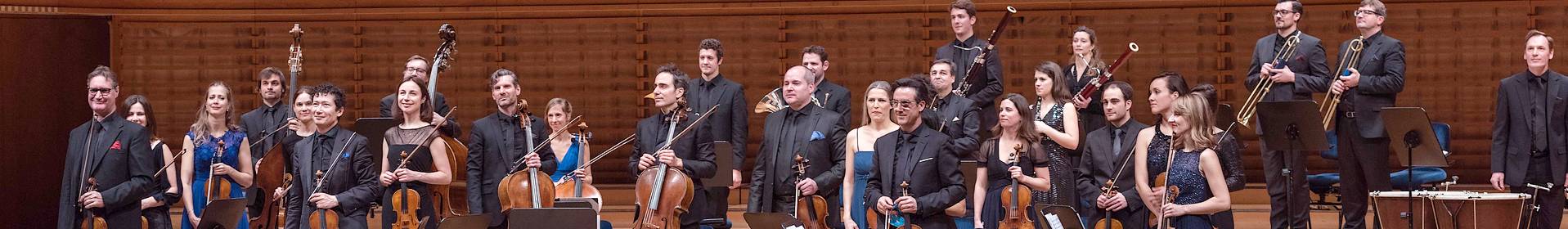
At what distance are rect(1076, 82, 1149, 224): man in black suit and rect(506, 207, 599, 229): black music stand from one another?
4.84 feet

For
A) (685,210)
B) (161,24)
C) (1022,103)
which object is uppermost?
(161,24)

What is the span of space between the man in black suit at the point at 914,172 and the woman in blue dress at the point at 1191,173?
618mm

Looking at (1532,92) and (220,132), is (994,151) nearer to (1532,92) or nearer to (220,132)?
(1532,92)

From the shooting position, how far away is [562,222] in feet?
13.2

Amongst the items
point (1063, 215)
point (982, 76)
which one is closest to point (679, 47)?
point (982, 76)

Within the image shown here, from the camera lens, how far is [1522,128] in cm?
510

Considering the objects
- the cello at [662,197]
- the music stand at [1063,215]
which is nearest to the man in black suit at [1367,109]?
the music stand at [1063,215]

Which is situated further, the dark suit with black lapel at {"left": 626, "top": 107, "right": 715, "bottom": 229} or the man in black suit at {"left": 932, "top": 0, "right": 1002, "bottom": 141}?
the man in black suit at {"left": 932, "top": 0, "right": 1002, "bottom": 141}

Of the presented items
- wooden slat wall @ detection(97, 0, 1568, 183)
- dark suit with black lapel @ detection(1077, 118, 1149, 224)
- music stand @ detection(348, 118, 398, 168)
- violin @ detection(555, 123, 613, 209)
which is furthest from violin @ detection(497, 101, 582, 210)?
wooden slat wall @ detection(97, 0, 1568, 183)

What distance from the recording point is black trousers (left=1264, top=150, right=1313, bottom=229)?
205 inches

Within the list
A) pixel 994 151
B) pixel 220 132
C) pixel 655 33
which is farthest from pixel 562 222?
pixel 655 33

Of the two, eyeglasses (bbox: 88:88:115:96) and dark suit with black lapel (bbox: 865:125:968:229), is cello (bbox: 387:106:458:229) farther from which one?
dark suit with black lapel (bbox: 865:125:968:229)

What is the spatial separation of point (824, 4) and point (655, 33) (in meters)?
0.86

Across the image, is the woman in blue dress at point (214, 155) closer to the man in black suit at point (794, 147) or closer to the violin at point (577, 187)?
the violin at point (577, 187)
